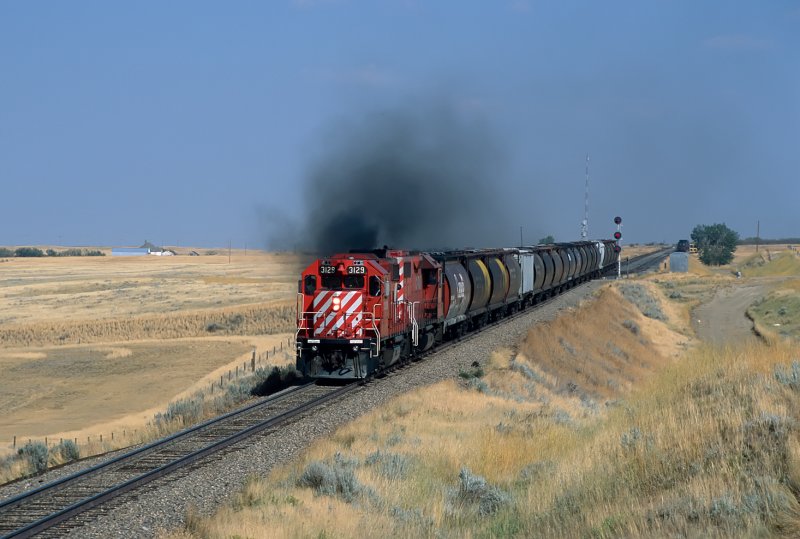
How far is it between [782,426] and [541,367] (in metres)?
17.2

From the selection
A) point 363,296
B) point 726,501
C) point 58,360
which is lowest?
point 58,360

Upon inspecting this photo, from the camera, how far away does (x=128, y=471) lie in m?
14.2

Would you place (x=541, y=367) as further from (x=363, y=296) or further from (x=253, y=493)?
(x=253, y=493)

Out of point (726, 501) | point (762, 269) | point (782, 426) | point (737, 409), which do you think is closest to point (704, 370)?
point (737, 409)

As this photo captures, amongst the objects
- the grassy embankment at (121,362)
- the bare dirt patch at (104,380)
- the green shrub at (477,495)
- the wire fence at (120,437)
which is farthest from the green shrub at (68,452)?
the bare dirt patch at (104,380)

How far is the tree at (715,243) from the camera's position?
141 metres

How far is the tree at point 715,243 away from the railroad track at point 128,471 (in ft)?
432

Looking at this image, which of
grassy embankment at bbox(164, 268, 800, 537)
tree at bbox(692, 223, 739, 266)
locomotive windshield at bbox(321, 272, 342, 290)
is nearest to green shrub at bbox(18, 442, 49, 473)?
grassy embankment at bbox(164, 268, 800, 537)

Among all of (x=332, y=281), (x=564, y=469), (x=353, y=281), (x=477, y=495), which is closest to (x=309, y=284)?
(x=332, y=281)

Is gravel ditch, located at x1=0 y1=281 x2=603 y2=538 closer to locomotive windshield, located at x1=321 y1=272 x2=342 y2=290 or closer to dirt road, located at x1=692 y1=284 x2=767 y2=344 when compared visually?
locomotive windshield, located at x1=321 y1=272 x2=342 y2=290

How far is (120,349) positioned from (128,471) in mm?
33552

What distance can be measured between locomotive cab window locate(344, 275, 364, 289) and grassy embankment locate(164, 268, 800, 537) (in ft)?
14.3

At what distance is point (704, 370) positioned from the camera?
609 inches

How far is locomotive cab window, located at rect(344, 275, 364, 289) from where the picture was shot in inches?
896
